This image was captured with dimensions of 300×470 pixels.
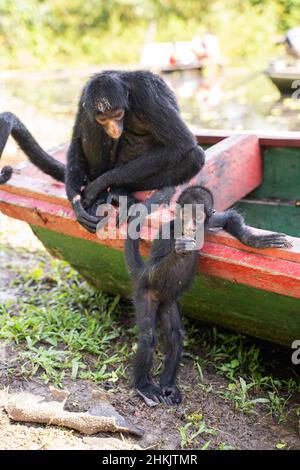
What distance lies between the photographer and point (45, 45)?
19.2 meters

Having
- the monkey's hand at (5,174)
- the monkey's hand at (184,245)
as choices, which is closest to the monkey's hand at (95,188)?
the monkey's hand at (5,174)

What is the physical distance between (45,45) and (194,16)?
4.70 metres

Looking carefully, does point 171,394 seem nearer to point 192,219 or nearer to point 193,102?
point 192,219

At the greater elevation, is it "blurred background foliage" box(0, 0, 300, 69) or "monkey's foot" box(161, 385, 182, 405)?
"blurred background foliage" box(0, 0, 300, 69)

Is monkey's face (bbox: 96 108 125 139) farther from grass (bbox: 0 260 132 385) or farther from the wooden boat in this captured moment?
grass (bbox: 0 260 132 385)

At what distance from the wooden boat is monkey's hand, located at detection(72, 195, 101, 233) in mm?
142

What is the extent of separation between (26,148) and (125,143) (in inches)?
33.4

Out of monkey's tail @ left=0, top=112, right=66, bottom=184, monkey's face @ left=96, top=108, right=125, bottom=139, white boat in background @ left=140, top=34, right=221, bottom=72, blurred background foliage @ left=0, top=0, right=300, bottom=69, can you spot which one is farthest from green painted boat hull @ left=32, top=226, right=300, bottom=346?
blurred background foliage @ left=0, top=0, right=300, bottom=69

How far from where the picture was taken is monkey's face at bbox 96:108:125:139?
4.16 m

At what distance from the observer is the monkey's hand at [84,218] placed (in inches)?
176

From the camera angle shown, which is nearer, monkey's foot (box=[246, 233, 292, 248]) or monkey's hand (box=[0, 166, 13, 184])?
monkey's foot (box=[246, 233, 292, 248])

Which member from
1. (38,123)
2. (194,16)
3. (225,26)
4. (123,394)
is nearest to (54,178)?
(123,394)
